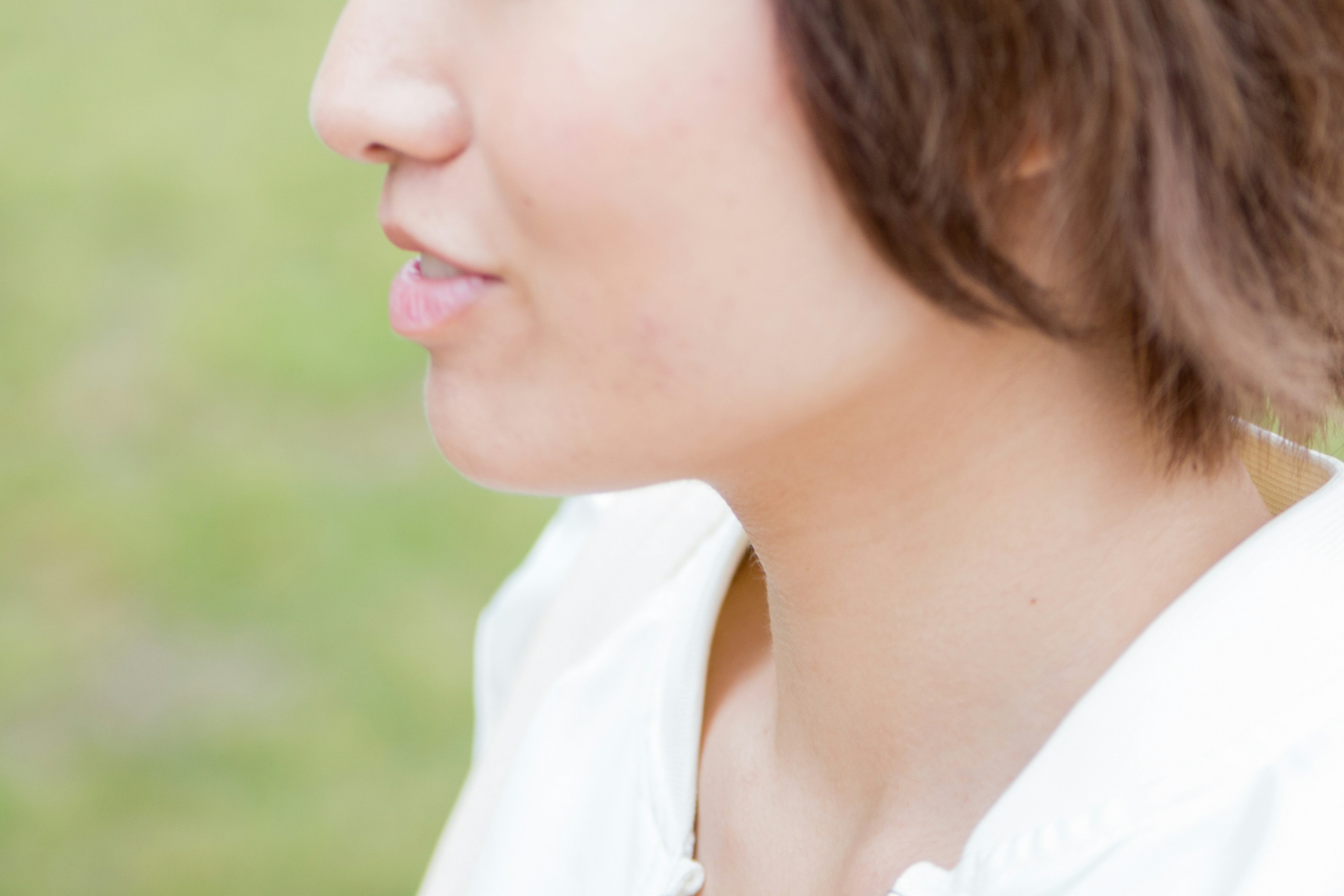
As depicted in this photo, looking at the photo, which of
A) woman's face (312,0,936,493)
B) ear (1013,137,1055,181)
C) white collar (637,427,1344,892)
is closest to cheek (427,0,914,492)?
woman's face (312,0,936,493)

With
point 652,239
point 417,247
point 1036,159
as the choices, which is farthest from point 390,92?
point 1036,159

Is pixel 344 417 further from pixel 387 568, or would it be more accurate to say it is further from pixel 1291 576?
pixel 1291 576

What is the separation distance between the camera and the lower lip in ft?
2.80

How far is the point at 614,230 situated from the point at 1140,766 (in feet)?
1.41

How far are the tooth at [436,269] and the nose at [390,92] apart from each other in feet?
0.24

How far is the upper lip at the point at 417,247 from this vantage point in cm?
84

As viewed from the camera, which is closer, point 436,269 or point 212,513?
point 436,269

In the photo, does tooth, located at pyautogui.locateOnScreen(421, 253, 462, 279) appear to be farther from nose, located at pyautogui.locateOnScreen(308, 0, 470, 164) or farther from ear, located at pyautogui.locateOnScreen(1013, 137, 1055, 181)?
ear, located at pyautogui.locateOnScreen(1013, 137, 1055, 181)

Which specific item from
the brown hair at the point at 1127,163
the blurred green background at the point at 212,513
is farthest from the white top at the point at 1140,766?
the blurred green background at the point at 212,513

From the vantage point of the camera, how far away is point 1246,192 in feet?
2.70

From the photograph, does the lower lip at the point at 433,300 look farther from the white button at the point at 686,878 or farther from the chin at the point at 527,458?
the white button at the point at 686,878

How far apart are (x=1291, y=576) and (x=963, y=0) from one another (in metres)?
0.39

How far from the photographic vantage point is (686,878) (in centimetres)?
105

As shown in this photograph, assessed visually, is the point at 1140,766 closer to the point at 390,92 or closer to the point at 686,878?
the point at 686,878
